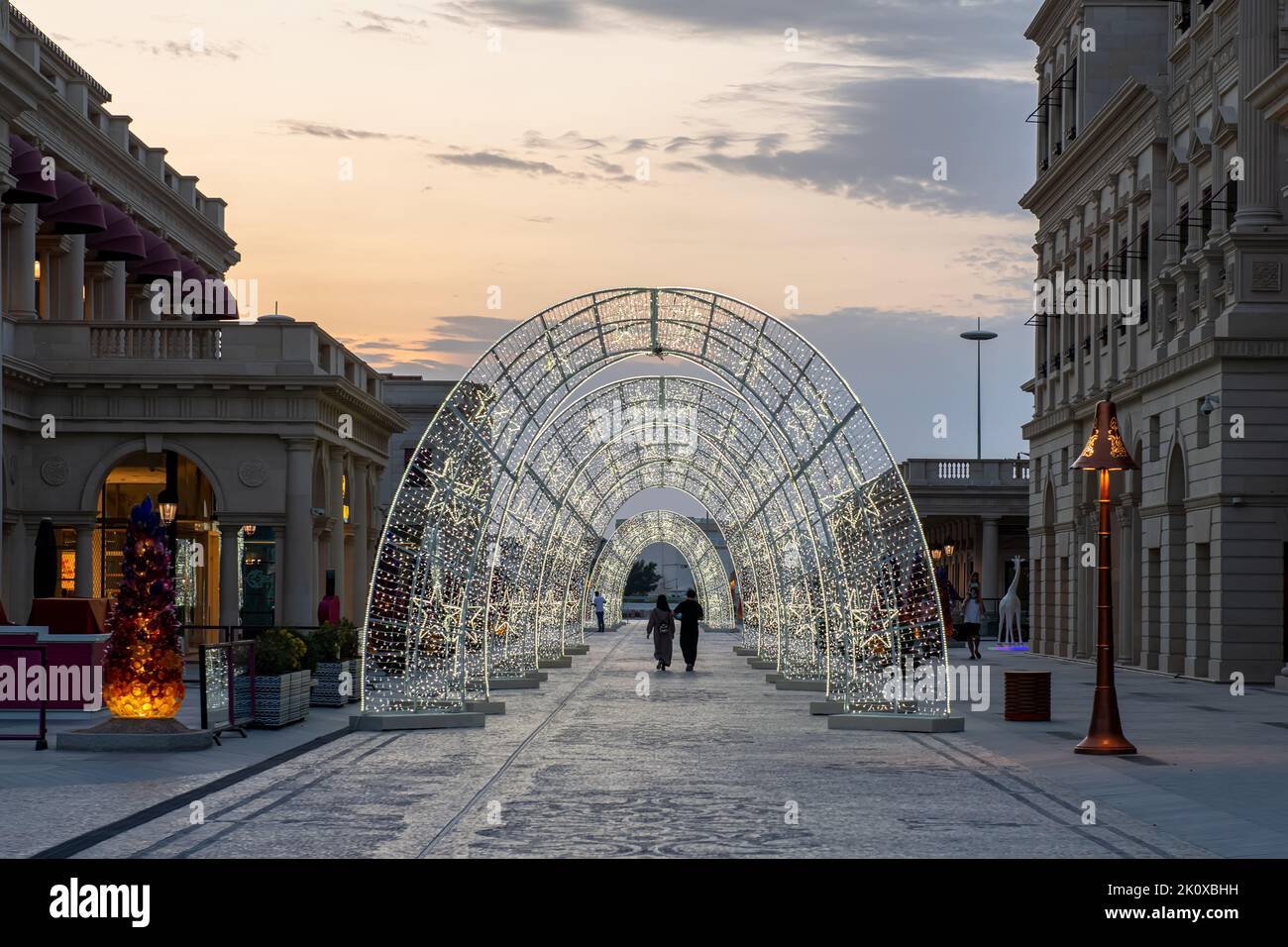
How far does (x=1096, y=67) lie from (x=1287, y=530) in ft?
60.3

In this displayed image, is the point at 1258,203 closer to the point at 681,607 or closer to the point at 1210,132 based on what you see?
the point at 1210,132

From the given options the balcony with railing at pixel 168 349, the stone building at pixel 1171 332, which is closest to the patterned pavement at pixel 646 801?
the stone building at pixel 1171 332

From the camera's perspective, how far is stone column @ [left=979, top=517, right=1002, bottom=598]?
73.8 metres

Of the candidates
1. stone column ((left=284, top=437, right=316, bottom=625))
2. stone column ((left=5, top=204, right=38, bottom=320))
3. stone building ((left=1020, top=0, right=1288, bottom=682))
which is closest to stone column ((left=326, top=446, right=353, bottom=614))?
stone column ((left=284, top=437, right=316, bottom=625))

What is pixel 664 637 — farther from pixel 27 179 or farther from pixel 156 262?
pixel 156 262

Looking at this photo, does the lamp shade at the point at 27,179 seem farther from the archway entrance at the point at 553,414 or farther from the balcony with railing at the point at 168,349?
the archway entrance at the point at 553,414

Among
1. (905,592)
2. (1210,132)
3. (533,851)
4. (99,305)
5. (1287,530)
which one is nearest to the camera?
(533,851)

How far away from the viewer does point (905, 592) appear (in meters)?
23.9

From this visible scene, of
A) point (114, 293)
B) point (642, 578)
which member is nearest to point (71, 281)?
point (114, 293)

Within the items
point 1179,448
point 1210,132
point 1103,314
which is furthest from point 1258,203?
point 1103,314

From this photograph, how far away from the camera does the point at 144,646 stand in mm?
19312

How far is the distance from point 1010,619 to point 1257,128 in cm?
2628

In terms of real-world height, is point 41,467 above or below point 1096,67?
below

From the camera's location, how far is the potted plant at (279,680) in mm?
21628
